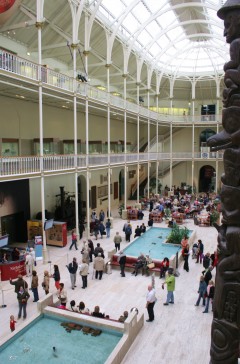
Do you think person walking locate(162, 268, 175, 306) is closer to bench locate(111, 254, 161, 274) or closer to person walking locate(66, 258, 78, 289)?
bench locate(111, 254, 161, 274)

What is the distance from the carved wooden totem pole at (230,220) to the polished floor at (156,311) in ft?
10.8

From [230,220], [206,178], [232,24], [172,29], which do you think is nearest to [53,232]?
[230,220]

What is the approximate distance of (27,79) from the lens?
1358cm

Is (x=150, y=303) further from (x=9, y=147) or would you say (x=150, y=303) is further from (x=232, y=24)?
(x=9, y=147)

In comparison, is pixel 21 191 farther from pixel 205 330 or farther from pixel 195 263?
pixel 205 330

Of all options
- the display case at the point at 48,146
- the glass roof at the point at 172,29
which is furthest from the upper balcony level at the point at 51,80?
the glass roof at the point at 172,29

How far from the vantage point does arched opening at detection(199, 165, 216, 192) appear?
36438 mm

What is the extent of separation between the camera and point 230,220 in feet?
15.7

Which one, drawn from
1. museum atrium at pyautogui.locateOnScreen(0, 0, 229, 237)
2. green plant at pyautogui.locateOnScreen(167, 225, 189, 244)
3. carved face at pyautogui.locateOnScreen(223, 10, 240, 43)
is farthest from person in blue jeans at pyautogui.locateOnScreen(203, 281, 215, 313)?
museum atrium at pyautogui.locateOnScreen(0, 0, 229, 237)

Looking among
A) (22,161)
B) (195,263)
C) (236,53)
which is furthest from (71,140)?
(236,53)

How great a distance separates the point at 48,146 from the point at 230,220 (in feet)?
57.5

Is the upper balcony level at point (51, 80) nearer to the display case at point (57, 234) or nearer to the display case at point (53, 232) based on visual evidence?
the display case at point (53, 232)

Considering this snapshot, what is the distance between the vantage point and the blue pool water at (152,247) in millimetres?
15516

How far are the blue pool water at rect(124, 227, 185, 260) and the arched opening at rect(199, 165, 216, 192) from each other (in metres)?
18.6
